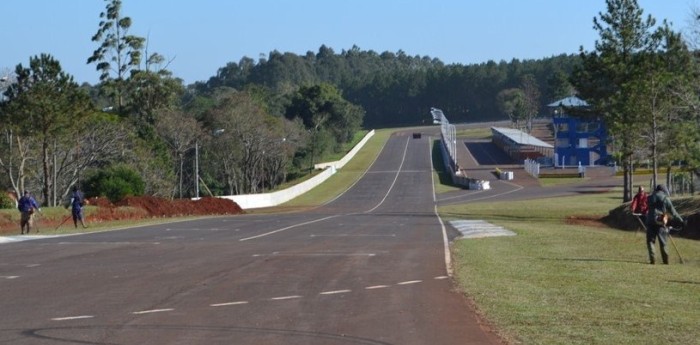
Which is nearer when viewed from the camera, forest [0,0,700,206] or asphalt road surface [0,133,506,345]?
asphalt road surface [0,133,506,345]

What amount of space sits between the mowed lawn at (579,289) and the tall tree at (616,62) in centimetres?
2799

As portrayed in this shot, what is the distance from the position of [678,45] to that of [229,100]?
2363 inches

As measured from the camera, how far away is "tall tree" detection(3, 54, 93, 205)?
5644 cm

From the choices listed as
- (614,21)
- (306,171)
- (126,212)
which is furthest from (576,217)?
(306,171)

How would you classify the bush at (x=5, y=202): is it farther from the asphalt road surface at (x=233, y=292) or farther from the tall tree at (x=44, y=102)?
the asphalt road surface at (x=233, y=292)

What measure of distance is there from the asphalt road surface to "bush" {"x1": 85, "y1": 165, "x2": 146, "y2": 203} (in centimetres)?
2840

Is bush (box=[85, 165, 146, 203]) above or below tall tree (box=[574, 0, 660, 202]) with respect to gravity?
below

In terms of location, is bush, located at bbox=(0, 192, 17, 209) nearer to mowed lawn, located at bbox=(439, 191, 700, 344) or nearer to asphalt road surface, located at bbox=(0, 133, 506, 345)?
asphalt road surface, located at bbox=(0, 133, 506, 345)

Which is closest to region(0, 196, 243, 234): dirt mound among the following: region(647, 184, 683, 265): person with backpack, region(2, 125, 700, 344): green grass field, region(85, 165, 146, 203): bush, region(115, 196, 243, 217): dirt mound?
region(115, 196, 243, 217): dirt mound

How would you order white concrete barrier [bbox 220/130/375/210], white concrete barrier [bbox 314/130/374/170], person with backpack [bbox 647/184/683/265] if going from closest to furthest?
person with backpack [bbox 647/184/683/265], white concrete barrier [bbox 220/130/375/210], white concrete barrier [bbox 314/130/374/170]

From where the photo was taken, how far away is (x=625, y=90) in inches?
2170

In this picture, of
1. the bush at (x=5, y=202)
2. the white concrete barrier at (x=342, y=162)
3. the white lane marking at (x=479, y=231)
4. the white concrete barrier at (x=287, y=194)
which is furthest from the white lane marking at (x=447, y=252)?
the white concrete barrier at (x=342, y=162)

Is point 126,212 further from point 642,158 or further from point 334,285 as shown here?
point 334,285

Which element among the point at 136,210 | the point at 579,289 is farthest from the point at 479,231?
the point at 136,210
